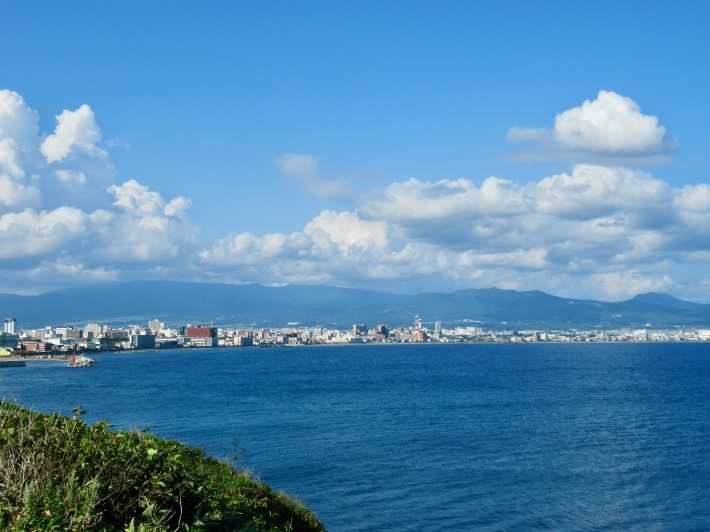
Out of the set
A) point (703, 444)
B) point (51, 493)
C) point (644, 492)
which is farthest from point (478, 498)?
point (51, 493)

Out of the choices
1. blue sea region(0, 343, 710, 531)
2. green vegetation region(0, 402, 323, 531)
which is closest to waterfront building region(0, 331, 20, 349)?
blue sea region(0, 343, 710, 531)

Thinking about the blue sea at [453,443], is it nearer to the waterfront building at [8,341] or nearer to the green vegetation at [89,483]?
the green vegetation at [89,483]

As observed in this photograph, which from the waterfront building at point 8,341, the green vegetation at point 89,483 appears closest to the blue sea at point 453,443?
the green vegetation at point 89,483

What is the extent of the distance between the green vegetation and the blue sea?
53.6 ft

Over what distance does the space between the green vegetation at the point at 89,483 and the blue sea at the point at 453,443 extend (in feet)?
53.6

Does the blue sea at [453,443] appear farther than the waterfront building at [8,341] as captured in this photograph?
No

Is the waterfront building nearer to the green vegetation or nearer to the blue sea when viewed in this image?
the blue sea

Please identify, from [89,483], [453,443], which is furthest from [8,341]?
→ [89,483]

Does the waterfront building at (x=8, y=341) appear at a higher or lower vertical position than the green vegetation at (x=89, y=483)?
lower

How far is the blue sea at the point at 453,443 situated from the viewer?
90.2 ft

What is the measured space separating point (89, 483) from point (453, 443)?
35.5m

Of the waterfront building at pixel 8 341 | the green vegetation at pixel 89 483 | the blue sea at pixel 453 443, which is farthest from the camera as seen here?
the waterfront building at pixel 8 341

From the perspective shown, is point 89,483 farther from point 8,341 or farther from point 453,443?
point 8,341

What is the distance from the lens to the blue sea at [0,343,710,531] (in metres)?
27.5
